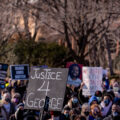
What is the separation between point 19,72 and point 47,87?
6.36 m

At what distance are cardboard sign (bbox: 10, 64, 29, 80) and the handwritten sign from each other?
73.7 inches

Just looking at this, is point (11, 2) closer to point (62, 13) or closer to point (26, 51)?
point (62, 13)

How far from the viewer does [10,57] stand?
23.0 meters

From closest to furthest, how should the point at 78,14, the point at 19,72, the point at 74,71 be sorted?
the point at 19,72 → the point at 74,71 → the point at 78,14

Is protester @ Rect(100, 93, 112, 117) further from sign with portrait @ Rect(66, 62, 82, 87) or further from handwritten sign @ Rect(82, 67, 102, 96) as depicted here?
sign with portrait @ Rect(66, 62, 82, 87)

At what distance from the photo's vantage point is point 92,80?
12.6 m

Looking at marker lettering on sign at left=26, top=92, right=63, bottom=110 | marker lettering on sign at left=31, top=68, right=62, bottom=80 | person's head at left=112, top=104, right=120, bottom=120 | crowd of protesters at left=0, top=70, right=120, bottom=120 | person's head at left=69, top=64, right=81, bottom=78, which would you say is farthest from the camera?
person's head at left=69, top=64, right=81, bottom=78

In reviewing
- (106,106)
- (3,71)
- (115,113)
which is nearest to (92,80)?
(106,106)

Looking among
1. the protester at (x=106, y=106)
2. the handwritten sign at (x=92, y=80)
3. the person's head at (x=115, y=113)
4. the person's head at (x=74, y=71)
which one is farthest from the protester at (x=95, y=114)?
the person's head at (x=74, y=71)

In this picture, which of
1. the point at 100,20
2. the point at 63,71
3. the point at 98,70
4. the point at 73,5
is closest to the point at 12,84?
the point at 98,70

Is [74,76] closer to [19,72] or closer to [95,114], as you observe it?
[19,72]

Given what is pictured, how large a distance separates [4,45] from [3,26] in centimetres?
137

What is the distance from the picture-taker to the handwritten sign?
1244 centimetres

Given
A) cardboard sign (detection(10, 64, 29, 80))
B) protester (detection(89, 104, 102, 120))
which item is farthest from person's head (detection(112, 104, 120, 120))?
cardboard sign (detection(10, 64, 29, 80))
